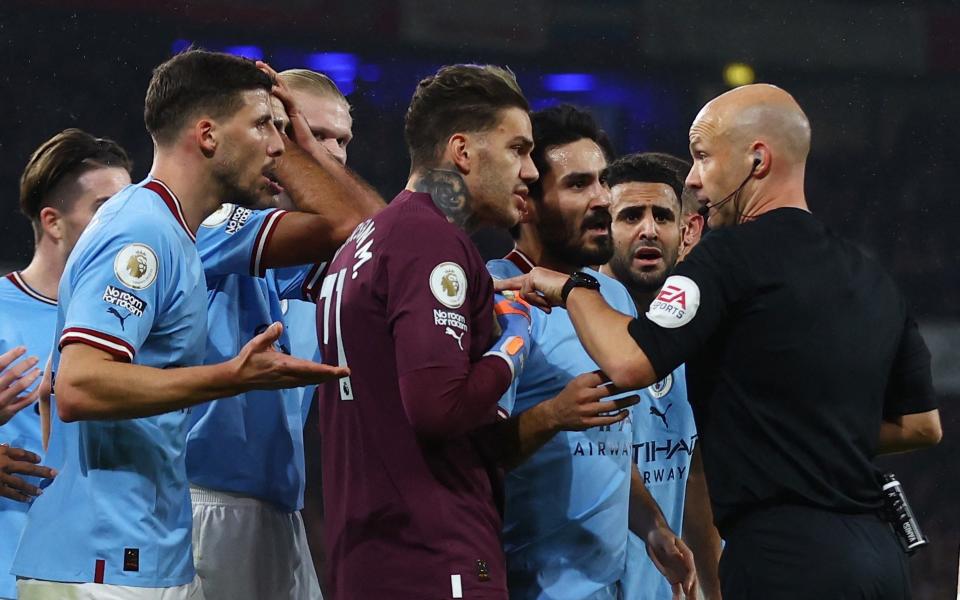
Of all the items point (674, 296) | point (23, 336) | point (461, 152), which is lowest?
point (674, 296)

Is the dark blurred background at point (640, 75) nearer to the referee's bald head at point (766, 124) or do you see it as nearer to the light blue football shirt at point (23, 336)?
the light blue football shirt at point (23, 336)

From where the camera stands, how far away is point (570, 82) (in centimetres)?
747

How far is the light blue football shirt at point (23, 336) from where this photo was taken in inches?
137

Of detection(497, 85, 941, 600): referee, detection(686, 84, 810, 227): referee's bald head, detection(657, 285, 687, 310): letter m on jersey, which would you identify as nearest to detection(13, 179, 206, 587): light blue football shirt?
detection(497, 85, 941, 600): referee

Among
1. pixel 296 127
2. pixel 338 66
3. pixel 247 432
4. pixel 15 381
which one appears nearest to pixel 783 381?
pixel 247 432

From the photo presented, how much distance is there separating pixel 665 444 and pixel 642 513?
36 centimetres

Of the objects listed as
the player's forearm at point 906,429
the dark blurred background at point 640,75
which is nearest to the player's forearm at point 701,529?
the player's forearm at point 906,429

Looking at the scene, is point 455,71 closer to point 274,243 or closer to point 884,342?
point 274,243

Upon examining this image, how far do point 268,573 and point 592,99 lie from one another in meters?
4.90

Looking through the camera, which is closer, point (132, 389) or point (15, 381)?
point (132, 389)

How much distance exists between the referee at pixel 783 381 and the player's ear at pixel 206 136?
93cm

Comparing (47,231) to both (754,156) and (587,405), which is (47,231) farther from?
(754,156)

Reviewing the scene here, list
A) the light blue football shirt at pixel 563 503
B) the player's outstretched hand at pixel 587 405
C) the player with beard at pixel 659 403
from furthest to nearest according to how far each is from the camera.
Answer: the player with beard at pixel 659 403 → the light blue football shirt at pixel 563 503 → the player's outstretched hand at pixel 587 405

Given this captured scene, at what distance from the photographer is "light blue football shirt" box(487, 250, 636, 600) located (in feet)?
9.84
